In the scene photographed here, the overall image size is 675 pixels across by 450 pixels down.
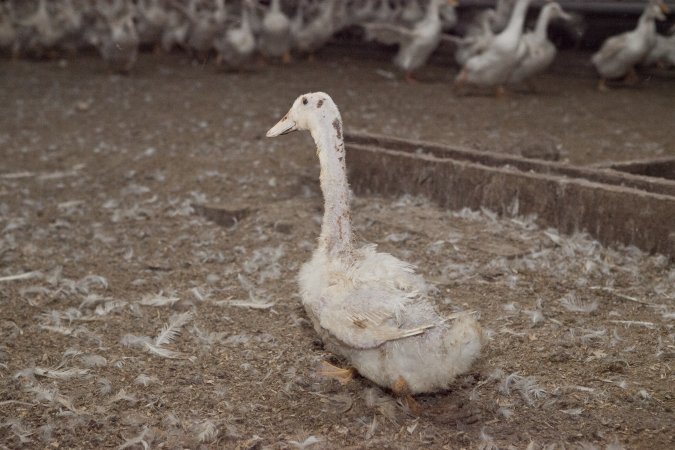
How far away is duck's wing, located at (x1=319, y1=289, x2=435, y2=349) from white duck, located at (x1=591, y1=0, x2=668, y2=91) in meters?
8.96

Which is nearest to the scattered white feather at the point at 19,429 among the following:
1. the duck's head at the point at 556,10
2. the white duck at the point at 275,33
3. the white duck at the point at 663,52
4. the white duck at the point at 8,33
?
the duck's head at the point at 556,10

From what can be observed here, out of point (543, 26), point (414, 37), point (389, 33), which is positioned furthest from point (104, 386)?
point (389, 33)

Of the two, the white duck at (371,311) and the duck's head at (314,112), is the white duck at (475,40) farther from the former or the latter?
the white duck at (371,311)

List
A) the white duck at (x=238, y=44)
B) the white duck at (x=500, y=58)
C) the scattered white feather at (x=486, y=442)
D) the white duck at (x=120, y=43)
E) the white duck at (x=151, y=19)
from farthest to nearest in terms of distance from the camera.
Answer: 1. the white duck at (x=151, y=19)
2. the white duck at (x=120, y=43)
3. the white duck at (x=238, y=44)
4. the white duck at (x=500, y=58)
5. the scattered white feather at (x=486, y=442)

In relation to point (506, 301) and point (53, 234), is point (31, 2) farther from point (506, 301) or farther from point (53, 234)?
point (506, 301)

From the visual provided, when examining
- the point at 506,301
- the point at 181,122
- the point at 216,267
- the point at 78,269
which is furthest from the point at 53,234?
the point at 181,122

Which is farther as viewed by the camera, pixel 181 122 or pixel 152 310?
pixel 181 122

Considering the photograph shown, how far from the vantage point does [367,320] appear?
9.43 feet

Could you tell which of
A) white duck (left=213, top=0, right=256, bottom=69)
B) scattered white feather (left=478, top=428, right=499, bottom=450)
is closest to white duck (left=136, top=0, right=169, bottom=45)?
white duck (left=213, top=0, right=256, bottom=69)

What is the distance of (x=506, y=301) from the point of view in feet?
13.2

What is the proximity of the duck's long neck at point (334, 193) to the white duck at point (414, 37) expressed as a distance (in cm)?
914

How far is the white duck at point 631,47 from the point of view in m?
10.7

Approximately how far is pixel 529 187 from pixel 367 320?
8.18 ft

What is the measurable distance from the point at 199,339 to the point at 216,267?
3.51ft
